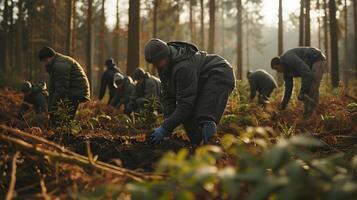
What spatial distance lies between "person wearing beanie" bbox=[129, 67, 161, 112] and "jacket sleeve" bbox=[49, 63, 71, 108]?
2.72 metres

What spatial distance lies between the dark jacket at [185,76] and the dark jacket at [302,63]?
138 inches

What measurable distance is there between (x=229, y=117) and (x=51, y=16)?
28.6 m

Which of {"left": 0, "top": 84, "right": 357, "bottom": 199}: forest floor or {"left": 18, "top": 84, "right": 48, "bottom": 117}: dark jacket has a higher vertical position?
{"left": 18, "top": 84, "right": 48, "bottom": 117}: dark jacket

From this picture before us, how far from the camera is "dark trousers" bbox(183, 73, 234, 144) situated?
5.08 m

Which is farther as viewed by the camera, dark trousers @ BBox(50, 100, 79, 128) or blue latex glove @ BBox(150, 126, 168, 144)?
dark trousers @ BBox(50, 100, 79, 128)

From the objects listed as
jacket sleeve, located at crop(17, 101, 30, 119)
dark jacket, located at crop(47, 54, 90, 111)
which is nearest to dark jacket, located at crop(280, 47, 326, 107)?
dark jacket, located at crop(47, 54, 90, 111)

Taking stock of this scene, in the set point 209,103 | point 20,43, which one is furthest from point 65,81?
point 20,43

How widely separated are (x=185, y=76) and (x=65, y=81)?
334cm

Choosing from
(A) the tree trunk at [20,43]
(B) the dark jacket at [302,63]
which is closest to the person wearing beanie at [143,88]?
(B) the dark jacket at [302,63]

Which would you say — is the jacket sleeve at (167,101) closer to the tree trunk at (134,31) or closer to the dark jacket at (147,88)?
the dark jacket at (147,88)

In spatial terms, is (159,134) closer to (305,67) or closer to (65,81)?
(65,81)

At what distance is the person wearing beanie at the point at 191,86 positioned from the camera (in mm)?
4777

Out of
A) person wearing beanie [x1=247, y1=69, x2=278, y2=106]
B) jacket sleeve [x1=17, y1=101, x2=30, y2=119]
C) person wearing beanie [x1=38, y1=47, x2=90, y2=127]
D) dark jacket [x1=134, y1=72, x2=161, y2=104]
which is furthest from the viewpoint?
person wearing beanie [x1=247, y1=69, x2=278, y2=106]

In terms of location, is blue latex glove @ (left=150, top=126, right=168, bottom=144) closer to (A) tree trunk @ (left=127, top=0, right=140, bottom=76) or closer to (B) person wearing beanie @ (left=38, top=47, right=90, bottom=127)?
(B) person wearing beanie @ (left=38, top=47, right=90, bottom=127)
